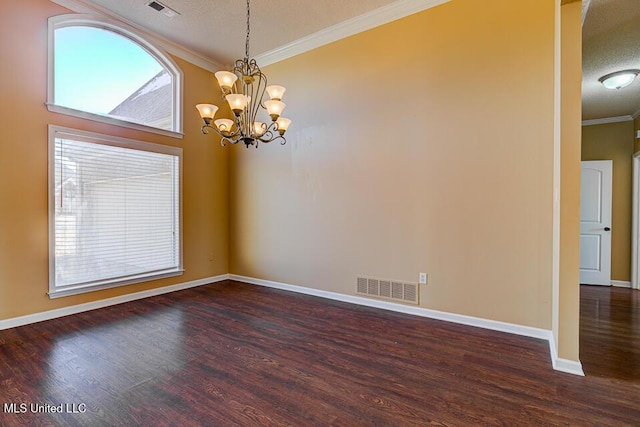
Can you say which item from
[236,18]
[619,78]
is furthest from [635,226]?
[236,18]

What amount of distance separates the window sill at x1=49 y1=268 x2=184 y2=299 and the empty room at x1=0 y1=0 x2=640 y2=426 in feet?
0.09

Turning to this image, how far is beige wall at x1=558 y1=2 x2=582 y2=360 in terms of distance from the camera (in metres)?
2.18

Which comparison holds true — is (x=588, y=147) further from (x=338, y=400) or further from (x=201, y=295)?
(x=201, y=295)

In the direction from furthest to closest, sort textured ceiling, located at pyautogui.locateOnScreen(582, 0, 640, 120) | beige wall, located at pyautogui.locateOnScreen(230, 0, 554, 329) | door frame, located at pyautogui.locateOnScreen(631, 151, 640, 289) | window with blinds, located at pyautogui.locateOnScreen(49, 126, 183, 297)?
door frame, located at pyautogui.locateOnScreen(631, 151, 640, 289)
window with blinds, located at pyautogui.locateOnScreen(49, 126, 183, 297)
beige wall, located at pyautogui.locateOnScreen(230, 0, 554, 329)
textured ceiling, located at pyautogui.locateOnScreen(582, 0, 640, 120)

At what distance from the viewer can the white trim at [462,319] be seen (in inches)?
89.2

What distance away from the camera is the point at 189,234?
472cm

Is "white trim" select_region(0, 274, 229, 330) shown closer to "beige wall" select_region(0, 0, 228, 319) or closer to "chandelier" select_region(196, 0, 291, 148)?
"beige wall" select_region(0, 0, 228, 319)

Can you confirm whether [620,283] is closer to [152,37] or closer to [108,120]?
[108,120]

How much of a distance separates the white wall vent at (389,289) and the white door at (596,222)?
384 centimetres

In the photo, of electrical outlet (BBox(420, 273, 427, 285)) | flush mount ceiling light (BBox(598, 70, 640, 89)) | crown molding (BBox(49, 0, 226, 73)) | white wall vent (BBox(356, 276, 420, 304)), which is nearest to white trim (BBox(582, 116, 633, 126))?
flush mount ceiling light (BBox(598, 70, 640, 89))

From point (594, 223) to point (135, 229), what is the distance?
287 inches

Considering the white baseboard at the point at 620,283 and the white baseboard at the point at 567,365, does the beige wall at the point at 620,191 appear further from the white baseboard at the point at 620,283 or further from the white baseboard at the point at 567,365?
the white baseboard at the point at 567,365

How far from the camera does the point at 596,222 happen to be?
16.8 ft

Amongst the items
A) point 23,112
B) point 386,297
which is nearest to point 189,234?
point 23,112
